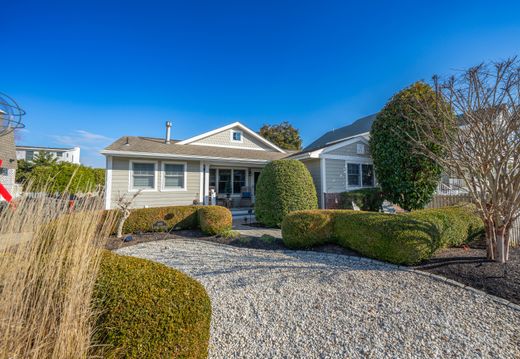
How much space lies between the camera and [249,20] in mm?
9281

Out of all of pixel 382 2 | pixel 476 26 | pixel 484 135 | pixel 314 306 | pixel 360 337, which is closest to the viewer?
pixel 360 337

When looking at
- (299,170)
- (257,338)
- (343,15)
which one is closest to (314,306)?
(257,338)

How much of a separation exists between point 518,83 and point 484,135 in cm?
145

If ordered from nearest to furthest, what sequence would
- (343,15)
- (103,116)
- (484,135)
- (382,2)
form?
(484,135)
(382,2)
(343,15)
(103,116)

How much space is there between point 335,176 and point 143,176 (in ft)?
31.0

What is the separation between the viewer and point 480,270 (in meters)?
3.94

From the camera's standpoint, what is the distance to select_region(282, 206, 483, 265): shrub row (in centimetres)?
442

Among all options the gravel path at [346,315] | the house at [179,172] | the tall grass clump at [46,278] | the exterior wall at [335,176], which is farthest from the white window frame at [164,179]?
the tall grass clump at [46,278]

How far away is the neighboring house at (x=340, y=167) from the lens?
37.0ft

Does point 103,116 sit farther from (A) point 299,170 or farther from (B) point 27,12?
(A) point 299,170

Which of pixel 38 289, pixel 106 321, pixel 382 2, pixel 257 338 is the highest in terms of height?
pixel 382 2

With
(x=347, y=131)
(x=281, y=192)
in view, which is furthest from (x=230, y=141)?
(x=347, y=131)

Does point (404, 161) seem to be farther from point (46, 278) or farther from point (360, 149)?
point (46, 278)

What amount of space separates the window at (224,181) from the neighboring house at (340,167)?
454cm
